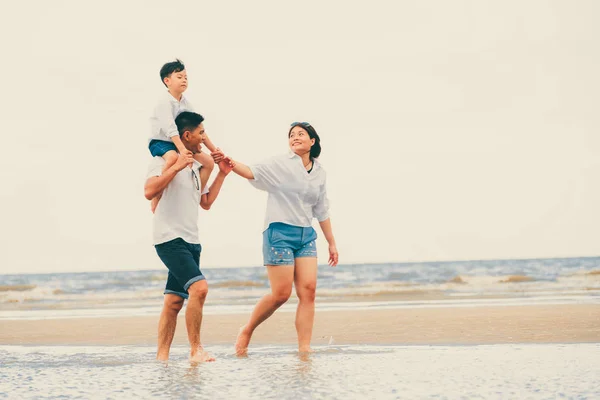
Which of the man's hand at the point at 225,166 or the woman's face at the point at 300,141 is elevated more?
the woman's face at the point at 300,141

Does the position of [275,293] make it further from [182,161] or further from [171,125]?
[171,125]

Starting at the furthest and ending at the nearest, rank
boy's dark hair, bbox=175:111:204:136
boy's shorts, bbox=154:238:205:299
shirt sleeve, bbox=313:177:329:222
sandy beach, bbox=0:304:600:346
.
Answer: sandy beach, bbox=0:304:600:346 → shirt sleeve, bbox=313:177:329:222 → boy's dark hair, bbox=175:111:204:136 → boy's shorts, bbox=154:238:205:299

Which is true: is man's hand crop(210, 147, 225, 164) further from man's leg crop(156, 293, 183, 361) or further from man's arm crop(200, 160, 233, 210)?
man's leg crop(156, 293, 183, 361)

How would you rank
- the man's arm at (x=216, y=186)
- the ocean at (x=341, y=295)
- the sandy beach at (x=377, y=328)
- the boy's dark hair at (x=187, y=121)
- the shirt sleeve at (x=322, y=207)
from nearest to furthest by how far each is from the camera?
1. the boy's dark hair at (x=187, y=121)
2. the man's arm at (x=216, y=186)
3. the shirt sleeve at (x=322, y=207)
4. the sandy beach at (x=377, y=328)
5. the ocean at (x=341, y=295)

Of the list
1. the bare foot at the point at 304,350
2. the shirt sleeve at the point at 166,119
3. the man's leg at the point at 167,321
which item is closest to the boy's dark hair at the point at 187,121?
the shirt sleeve at the point at 166,119

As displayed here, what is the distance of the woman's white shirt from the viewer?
5.50 m

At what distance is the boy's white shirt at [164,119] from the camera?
4727 millimetres

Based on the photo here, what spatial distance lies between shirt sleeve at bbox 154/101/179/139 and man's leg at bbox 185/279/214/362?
97 cm

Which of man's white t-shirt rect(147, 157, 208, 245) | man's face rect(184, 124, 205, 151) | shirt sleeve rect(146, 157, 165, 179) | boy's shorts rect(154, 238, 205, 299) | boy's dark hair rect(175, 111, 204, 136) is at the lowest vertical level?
boy's shorts rect(154, 238, 205, 299)

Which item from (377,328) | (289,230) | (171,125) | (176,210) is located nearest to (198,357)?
(176,210)

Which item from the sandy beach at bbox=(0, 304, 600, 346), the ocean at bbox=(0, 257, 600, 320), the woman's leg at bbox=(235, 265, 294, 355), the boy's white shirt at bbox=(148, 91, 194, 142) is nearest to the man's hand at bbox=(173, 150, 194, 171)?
the boy's white shirt at bbox=(148, 91, 194, 142)

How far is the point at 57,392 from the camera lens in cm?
404

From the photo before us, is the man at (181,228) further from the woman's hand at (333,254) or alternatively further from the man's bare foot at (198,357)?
the woman's hand at (333,254)

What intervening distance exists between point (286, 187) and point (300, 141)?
0.39m
